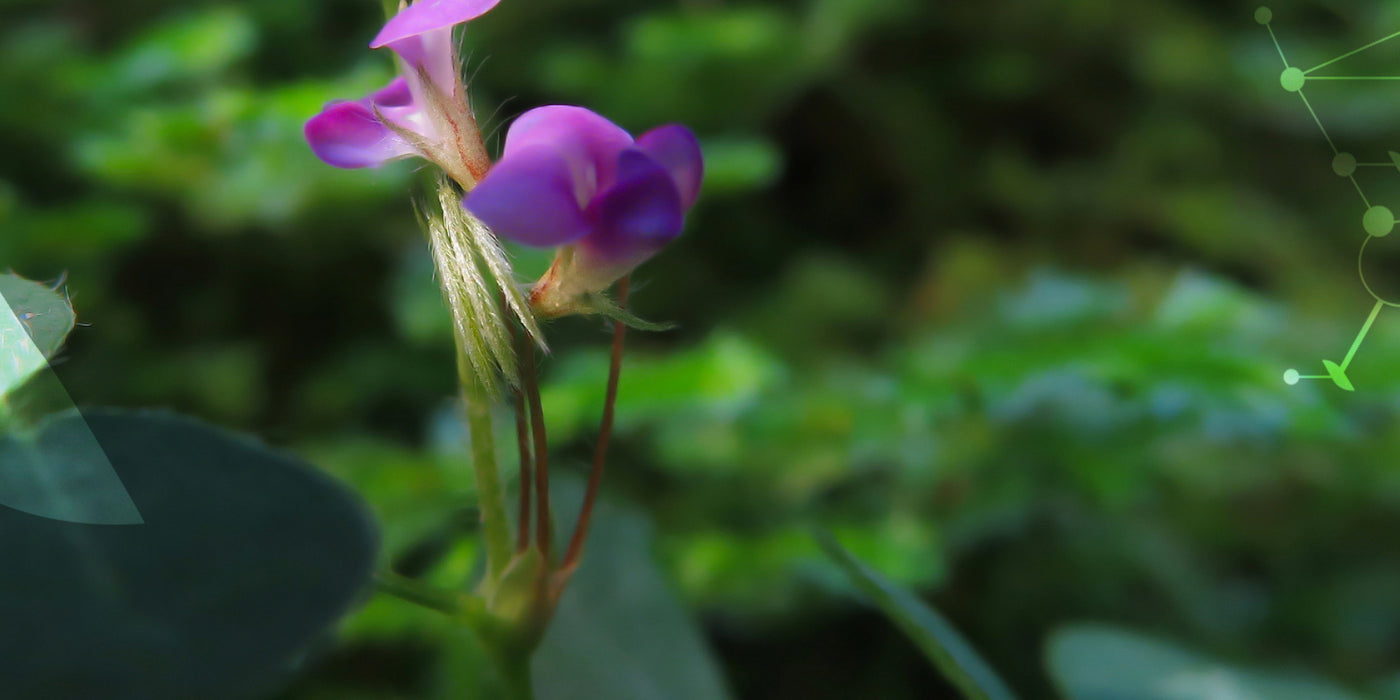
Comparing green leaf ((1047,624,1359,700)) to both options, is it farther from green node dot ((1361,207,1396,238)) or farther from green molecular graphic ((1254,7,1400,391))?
green node dot ((1361,207,1396,238))

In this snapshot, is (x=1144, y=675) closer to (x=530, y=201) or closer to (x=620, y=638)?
(x=620, y=638)

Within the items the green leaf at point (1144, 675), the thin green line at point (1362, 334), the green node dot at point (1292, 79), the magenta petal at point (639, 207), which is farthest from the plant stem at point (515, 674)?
the green node dot at point (1292, 79)

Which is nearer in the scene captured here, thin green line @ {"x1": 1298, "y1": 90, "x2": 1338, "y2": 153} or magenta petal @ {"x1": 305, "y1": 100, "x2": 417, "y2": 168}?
magenta petal @ {"x1": 305, "y1": 100, "x2": 417, "y2": 168}

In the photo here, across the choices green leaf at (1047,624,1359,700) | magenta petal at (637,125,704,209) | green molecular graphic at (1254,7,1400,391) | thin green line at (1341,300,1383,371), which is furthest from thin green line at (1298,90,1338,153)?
magenta petal at (637,125,704,209)

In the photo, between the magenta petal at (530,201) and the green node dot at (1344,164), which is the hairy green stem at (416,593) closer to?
the magenta petal at (530,201)

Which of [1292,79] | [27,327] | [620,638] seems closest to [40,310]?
[27,327]
